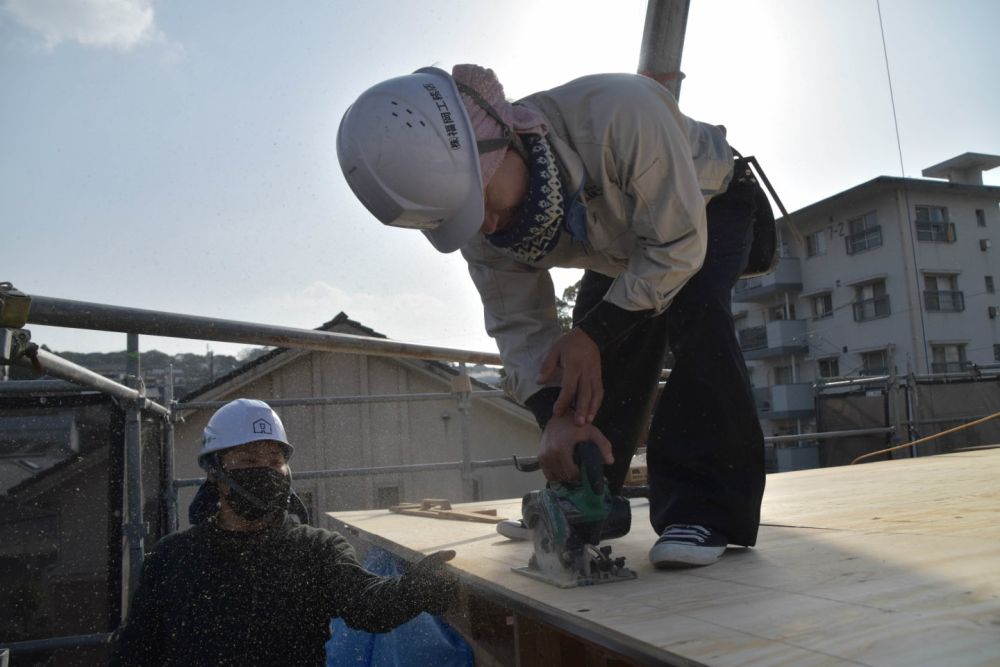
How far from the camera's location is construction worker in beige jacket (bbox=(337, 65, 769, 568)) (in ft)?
4.70

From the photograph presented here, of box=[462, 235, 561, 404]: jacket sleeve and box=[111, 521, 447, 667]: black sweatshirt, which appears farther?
box=[462, 235, 561, 404]: jacket sleeve

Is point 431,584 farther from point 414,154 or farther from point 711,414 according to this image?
point 414,154

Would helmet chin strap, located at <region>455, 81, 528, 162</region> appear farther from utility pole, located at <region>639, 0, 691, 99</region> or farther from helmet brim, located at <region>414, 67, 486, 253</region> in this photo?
utility pole, located at <region>639, 0, 691, 99</region>

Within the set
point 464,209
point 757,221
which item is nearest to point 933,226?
point 757,221

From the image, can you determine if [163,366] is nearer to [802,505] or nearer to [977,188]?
[802,505]

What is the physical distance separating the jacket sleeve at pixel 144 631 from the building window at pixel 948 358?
80.9 ft

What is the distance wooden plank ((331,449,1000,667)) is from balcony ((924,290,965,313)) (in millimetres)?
23596

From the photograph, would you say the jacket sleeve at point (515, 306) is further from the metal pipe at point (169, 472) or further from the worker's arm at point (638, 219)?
the metal pipe at point (169, 472)

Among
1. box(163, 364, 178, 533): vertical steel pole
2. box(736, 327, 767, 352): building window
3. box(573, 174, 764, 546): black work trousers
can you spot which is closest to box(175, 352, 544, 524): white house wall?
box(163, 364, 178, 533): vertical steel pole

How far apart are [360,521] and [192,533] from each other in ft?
4.72

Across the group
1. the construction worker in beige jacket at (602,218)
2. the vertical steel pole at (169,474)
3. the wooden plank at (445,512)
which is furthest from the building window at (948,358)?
the construction worker in beige jacket at (602,218)

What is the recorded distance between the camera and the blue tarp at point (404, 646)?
2049 mm

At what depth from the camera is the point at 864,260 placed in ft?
77.5

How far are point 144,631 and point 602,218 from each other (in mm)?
1344
